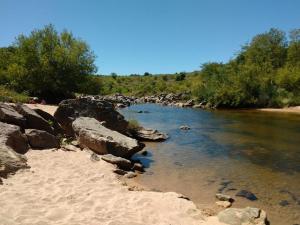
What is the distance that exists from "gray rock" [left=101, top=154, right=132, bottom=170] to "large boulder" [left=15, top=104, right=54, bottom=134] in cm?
369

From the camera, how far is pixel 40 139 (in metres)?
14.7

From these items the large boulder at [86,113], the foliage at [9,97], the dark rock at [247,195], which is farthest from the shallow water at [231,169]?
the foliage at [9,97]

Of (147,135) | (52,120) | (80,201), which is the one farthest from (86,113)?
(80,201)

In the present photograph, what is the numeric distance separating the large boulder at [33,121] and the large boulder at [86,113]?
7.76ft

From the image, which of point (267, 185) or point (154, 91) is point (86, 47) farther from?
point (154, 91)

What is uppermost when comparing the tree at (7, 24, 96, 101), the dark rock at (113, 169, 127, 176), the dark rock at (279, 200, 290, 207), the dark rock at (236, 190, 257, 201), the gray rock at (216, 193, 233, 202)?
the tree at (7, 24, 96, 101)

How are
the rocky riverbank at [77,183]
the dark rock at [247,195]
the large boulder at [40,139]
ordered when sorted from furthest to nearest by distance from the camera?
the large boulder at [40,139], the dark rock at [247,195], the rocky riverbank at [77,183]

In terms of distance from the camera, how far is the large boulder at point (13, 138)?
A: 41.1 ft

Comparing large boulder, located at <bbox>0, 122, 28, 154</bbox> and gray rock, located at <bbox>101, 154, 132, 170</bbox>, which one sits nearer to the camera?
large boulder, located at <bbox>0, 122, 28, 154</bbox>

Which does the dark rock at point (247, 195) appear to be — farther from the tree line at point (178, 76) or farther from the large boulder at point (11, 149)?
the tree line at point (178, 76)

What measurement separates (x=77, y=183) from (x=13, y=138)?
12.2 feet

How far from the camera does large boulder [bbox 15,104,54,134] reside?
53.2 ft

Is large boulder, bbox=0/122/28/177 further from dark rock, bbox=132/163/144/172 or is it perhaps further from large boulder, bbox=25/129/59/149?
dark rock, bbox=132/163/144/172

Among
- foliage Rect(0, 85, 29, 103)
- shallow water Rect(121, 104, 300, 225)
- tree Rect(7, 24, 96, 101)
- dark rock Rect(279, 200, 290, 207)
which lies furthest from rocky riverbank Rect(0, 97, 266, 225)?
tree Rect(7, 24, 96, 101)
